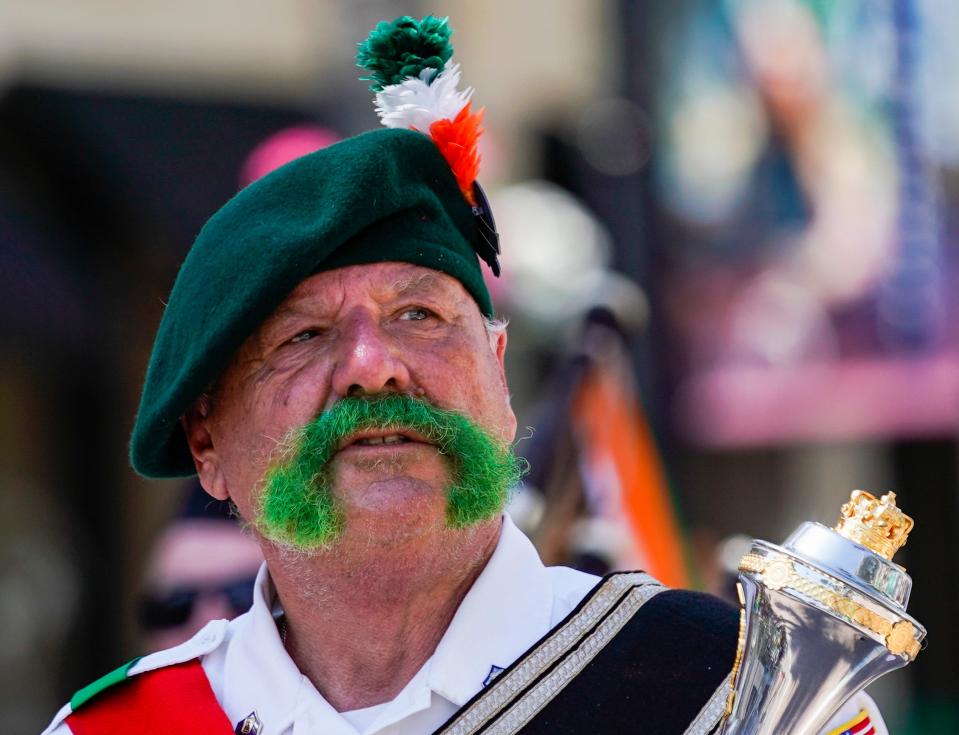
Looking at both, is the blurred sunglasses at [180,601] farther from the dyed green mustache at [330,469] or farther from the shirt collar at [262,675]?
the dyed green mustache at [330,469]

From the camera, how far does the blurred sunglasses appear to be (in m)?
3.92

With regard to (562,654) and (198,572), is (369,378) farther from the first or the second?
(198,572)

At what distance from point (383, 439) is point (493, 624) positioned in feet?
1.03

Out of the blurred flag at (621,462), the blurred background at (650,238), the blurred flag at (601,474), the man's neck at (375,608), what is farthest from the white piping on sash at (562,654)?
the blurred background at (650,238)

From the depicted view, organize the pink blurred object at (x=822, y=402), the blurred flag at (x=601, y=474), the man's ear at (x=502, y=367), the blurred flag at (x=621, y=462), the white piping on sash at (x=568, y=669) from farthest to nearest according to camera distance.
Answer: the pink blurred object at (x=822, y=402)
the blurred flag at (x=621, y=462)
the blurred flag at (x=601, y=474)
the man's ear at (x=502, y=367)
the white piping on sash at (x=568, y=669)

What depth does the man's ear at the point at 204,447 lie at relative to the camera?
2.61 m

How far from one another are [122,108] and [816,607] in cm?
720

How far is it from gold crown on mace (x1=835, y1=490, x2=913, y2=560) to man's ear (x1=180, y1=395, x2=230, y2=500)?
3.59 ft

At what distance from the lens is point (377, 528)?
7.50ft

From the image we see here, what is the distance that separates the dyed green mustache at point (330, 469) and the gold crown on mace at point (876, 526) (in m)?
0.61

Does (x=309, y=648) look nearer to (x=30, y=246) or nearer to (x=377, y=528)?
(x=377, y=528)

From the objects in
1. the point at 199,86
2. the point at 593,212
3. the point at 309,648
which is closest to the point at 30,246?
the point at 199,86

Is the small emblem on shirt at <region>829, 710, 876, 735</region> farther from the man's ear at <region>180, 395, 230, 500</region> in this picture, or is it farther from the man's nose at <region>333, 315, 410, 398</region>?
the man's ear at <region>180, 395, 230, 500</region>

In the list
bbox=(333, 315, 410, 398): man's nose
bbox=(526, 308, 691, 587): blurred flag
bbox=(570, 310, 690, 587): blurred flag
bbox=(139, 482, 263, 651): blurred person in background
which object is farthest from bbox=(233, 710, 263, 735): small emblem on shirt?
bbox=(570, 310, 690, 587): blurred flag
